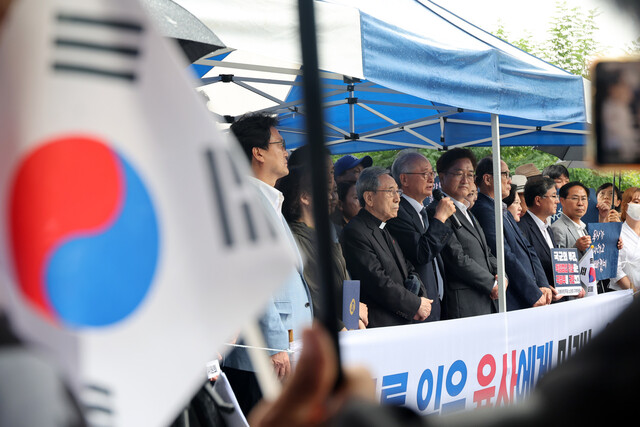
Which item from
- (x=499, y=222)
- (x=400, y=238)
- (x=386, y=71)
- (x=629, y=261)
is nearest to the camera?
(x=386, y=71)

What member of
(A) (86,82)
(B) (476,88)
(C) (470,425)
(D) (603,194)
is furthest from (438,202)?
(D) (603,194)

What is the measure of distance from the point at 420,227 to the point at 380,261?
523 millimetres

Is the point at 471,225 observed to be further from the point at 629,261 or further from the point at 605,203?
the point at 605,203

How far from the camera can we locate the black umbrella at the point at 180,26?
1.97 meters

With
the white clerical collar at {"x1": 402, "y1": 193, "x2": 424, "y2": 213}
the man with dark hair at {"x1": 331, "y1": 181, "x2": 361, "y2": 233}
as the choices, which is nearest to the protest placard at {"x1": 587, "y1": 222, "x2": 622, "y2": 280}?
the white clerical collar at {"x1": 402, "y1": 193, "x2": 424, "y2": 213}

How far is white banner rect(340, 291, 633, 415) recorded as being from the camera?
2855mm

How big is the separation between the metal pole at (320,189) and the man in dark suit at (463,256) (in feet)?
10.3

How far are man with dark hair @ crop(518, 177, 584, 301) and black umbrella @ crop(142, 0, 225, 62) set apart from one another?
10.8 feet

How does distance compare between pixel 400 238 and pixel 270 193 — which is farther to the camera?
pixel 400 238

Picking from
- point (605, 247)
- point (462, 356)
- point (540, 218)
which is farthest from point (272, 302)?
point (605, 247)

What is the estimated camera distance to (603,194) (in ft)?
24.7

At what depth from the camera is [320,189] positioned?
1.78ft

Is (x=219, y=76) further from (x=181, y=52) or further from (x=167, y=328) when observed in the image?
(x=167, y=328)

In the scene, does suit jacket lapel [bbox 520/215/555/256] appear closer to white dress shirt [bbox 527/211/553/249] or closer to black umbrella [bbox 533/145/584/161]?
white dress shirt [bbox 527/211/553/249]
